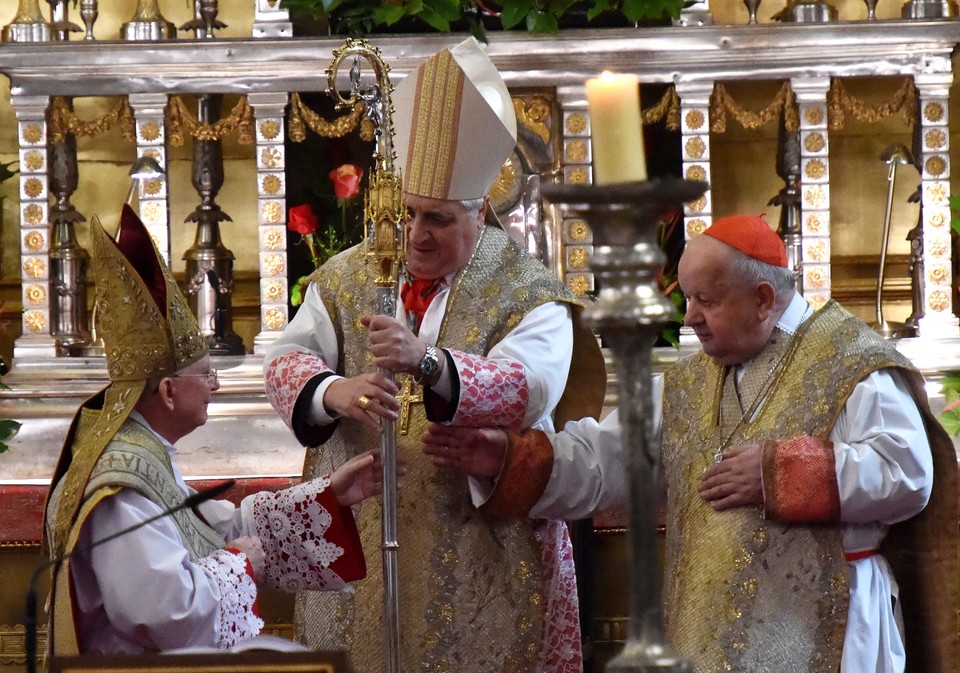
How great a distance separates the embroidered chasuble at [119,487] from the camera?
340 cm

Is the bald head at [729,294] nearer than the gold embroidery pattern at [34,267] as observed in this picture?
Yes

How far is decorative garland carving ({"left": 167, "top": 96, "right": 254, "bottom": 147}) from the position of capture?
6242mm

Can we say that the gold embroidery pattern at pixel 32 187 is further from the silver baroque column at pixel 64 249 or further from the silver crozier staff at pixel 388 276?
the silver crozier staff at pixel 388 276

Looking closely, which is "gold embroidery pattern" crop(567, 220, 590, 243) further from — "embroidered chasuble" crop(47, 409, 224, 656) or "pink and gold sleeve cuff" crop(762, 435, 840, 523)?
"embroidered chasuble" crop(47, 409, 224, 656)

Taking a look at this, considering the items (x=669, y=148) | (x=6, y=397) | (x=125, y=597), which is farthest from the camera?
(x=669, y=148)

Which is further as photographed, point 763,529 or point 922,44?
point 922,44

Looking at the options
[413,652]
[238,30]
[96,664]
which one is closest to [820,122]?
[238,30]

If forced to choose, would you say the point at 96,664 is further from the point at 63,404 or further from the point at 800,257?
the point at 800,257

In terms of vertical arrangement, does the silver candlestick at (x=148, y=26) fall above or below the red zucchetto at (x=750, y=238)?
above

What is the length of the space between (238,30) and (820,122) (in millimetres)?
2484

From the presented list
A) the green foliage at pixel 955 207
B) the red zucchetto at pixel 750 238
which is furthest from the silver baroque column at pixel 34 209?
the green foliage at pixel 955 207

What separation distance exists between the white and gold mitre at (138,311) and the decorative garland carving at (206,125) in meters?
2.56

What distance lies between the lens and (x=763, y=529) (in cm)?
383

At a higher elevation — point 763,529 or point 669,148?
point 669,148
